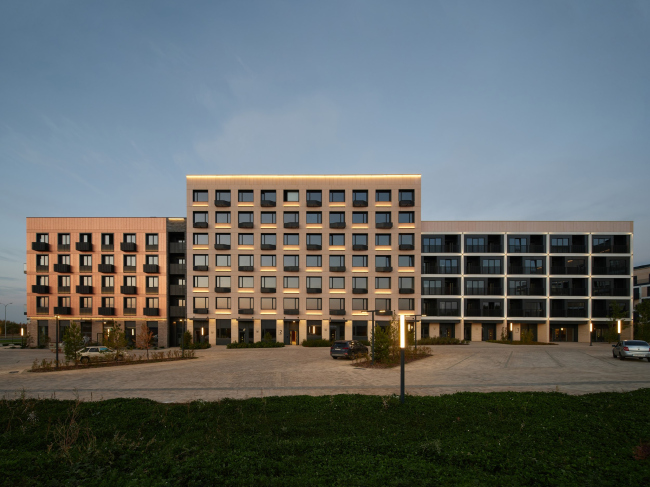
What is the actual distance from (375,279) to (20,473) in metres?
44.0

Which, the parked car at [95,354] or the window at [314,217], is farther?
the window at [314,217]

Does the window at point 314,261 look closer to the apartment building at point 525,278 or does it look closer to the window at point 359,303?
the window at point 359,303

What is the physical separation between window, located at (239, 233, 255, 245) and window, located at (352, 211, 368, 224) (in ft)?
47.1

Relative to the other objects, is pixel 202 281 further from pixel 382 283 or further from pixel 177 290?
pixel 382 283

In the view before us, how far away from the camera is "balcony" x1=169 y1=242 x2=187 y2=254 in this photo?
4950cm

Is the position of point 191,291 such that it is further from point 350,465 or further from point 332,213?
point 350,465

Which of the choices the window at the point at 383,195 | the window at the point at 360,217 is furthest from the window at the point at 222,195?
the window at the point at 383,195

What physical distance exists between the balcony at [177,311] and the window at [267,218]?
1622cm

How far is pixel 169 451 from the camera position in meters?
8.29

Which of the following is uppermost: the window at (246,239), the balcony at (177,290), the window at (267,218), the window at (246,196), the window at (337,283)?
the window at (246,196)

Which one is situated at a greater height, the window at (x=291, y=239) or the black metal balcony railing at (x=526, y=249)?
the window at (x=291, y=239)

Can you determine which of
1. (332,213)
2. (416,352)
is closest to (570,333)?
(416,352)

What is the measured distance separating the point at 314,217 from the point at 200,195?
16.1 metres

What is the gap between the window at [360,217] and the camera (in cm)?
4991
